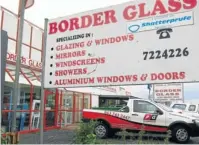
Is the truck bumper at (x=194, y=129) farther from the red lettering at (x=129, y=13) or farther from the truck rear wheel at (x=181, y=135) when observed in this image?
the red lettering at (x=129, y=13)

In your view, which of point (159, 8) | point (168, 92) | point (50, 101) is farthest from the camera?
point (168, 92)

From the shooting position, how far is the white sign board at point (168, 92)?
82.6ft

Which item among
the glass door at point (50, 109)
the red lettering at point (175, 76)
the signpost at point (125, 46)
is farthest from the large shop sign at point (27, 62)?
the red lettering at point (175, 76)

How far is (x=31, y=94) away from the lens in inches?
641

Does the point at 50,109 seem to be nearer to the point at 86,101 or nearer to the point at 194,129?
the point at 86,101

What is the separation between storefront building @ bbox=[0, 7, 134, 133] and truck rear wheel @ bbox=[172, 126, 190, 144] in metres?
6.99

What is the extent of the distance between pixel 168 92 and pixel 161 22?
69.8 ft

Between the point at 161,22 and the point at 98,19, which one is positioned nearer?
the point at 161,22

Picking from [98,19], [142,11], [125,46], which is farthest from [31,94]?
[142,11]

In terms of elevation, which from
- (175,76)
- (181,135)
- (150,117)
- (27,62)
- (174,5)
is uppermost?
(27,62)

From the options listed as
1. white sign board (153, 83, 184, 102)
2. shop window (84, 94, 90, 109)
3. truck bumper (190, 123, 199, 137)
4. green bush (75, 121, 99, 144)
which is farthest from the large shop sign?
green bush (75, 121, 99, 144)

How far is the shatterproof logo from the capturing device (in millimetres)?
4789

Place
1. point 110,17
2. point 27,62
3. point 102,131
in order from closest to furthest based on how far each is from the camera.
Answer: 1. point 110,17
2. point 102,131
3. point 27,62

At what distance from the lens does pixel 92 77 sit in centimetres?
540
